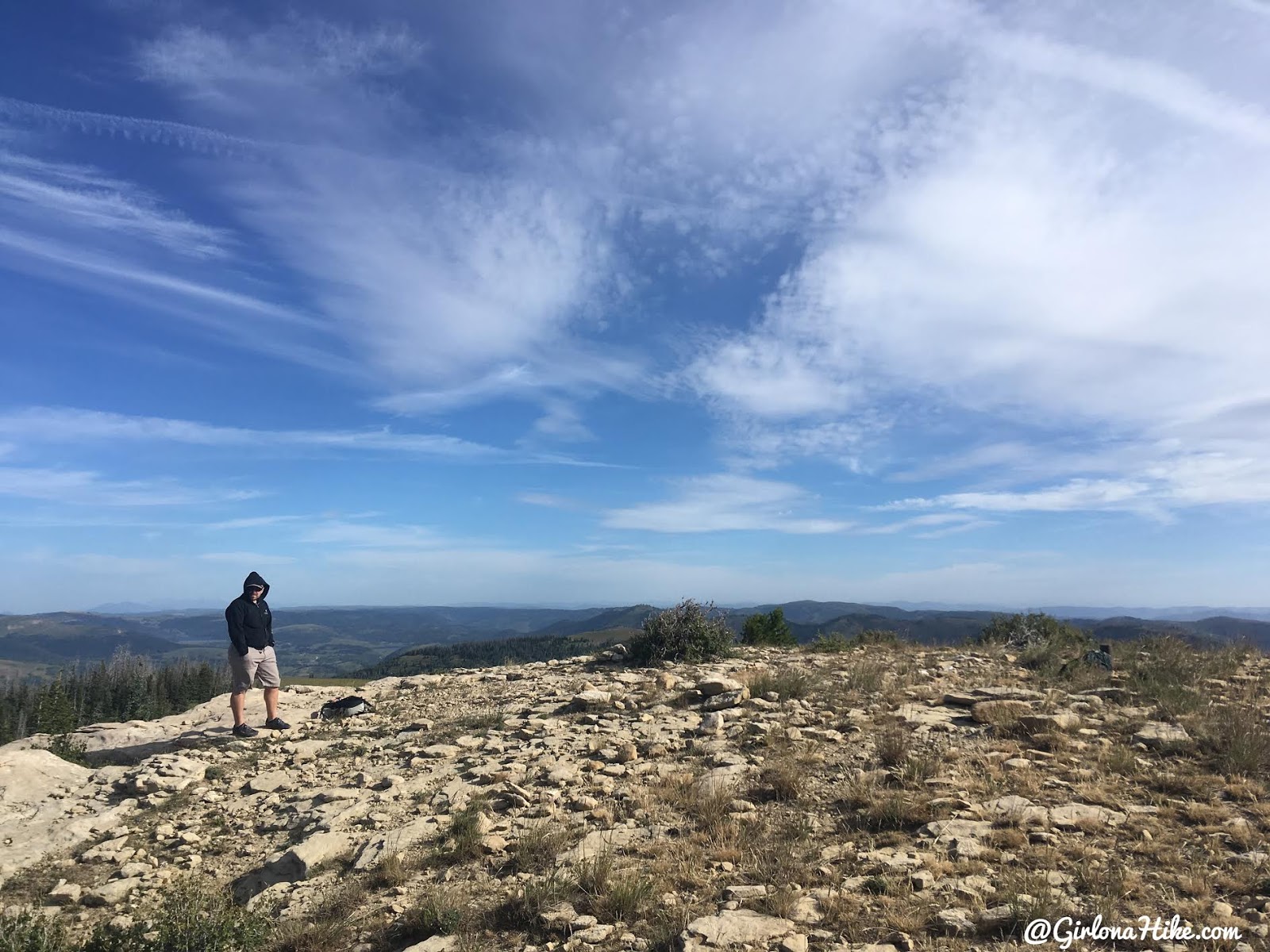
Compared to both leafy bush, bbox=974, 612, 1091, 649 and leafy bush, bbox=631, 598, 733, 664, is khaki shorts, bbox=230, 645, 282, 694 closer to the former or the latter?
leafy bush, bbox=631, 598, 733, 664

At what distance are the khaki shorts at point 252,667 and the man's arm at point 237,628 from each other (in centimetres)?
10

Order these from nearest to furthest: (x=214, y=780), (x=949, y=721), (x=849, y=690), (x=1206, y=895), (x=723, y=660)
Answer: (x=1206, y=895) → (x=214, y=780) → (x=949, y=721) → (x=849, y=690) → (x=723, y=660)

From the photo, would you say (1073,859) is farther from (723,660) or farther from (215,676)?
(215,676)

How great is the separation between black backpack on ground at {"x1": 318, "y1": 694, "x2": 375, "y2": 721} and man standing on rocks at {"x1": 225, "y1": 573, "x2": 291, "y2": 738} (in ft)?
2.75

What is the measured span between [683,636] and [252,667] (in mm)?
9016

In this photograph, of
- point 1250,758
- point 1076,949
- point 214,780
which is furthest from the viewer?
point 214,780

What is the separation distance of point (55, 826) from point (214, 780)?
167 centimetres

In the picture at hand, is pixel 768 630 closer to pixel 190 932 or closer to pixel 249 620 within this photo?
pixel 249 620

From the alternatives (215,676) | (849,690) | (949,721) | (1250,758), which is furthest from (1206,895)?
(215,676)

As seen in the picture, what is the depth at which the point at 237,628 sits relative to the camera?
11578mm

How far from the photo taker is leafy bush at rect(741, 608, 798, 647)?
20375 mm

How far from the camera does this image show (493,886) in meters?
5.85

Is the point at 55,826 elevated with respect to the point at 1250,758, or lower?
lower

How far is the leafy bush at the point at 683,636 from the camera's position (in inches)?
621
